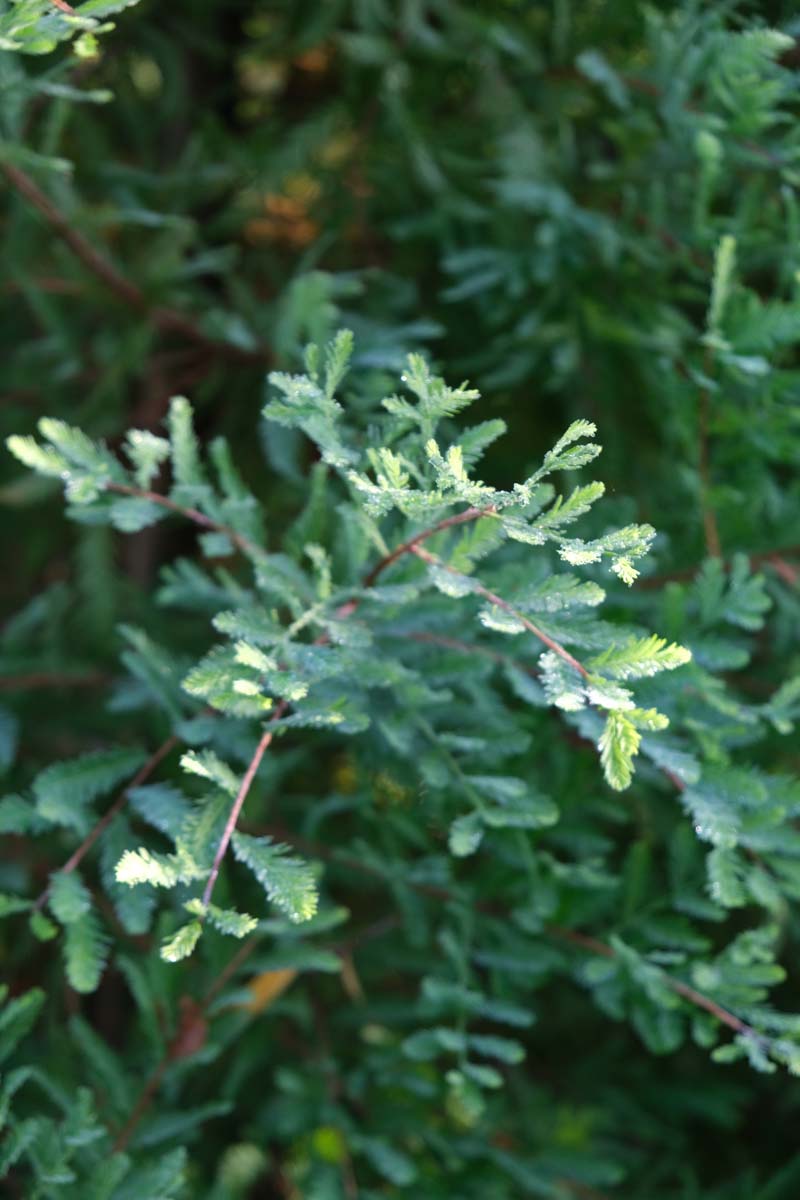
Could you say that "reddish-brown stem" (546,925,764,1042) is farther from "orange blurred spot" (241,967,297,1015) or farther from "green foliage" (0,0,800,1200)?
"orange blurred spot" (241,967,297,1015)

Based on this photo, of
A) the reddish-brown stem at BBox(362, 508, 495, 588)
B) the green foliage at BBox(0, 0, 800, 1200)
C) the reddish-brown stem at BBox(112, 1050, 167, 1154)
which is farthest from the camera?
the reddish-brown stem at BBox(112, 1050, 167, 1154)

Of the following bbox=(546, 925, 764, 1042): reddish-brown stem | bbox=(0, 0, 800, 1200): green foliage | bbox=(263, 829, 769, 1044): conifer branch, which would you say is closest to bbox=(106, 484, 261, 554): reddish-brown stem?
bbox=(0, 0, 800, 1200): green foliage

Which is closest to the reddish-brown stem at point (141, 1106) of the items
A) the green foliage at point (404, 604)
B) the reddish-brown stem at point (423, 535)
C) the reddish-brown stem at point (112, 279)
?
the green foliage at point (404, 604)

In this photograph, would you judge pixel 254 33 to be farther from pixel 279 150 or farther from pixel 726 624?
pixel 726 624

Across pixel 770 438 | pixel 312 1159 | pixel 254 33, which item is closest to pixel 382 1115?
pixel 312 1159

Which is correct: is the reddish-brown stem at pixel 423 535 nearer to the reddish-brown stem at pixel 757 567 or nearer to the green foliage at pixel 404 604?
the green foliage at pixel 404 604

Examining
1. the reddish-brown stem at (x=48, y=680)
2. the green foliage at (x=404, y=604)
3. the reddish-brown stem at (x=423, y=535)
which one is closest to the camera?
the reddish-brown stem at (x=423, y=535)

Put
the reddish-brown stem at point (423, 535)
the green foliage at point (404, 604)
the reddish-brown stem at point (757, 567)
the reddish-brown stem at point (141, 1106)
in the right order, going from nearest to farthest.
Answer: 1. the reddish-brown stem at point (423, 535)
2. the green foliage at point (404, 604)
3. the reddish-brown stem at point (141, 1106)
4. the reddish-brown stem at point (757, 567)

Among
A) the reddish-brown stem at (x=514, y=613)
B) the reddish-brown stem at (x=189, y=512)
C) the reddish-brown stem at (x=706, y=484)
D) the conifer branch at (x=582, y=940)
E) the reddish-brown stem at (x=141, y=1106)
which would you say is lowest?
the reddish-brown stem at (x=141, y=1106)

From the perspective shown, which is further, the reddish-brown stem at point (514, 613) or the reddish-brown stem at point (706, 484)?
the reddish-brown stem at point (706, 484)
